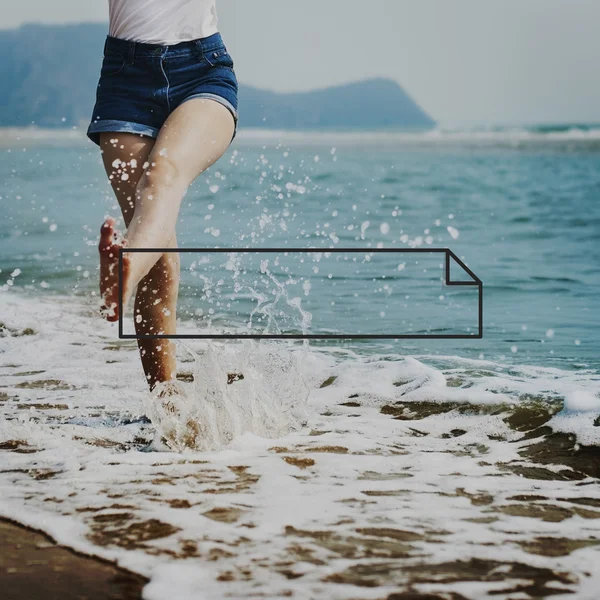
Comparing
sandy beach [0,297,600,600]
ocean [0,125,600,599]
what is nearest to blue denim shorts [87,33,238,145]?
ocean [0,125,600,599]

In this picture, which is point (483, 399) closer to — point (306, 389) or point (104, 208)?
point (306, 389)

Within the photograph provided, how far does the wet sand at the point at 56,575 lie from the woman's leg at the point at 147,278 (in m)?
1.09

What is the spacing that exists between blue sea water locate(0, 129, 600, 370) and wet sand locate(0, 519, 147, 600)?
9.92 ft

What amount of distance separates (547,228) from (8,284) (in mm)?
6999

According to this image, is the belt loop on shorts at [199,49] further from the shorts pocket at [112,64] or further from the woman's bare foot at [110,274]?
the woman's bare foot at [110,274]

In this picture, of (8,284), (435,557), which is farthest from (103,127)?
(8,284)

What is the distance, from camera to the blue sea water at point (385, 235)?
614 cm

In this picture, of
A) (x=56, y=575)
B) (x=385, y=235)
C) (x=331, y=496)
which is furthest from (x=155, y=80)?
(x=385, y=235)

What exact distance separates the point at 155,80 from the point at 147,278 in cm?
62

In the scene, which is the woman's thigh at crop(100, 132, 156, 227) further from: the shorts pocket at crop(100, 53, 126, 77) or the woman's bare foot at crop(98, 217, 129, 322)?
the woman's bare foot at crop(98, 217, 129, 322)

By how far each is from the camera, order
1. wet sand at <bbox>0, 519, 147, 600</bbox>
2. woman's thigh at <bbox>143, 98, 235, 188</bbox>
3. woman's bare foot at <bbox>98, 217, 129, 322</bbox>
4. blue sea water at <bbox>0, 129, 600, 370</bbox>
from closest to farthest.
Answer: wet sand at <bbox>0, 519, 147, 600</bbox>, woman's bare foot at <bbox>98, 217, 129, 322</bbox>, woman's thigh at <bbox>143, 98, 235, 188</bbox>, blue sea water at <bbox>0, 129, 600, 370</bbox>

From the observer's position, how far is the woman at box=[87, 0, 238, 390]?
3158 millimetres

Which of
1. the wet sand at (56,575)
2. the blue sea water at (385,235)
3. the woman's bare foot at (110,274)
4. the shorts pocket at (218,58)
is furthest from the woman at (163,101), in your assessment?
the blue sea water at (385,235)

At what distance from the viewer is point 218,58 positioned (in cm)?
330
